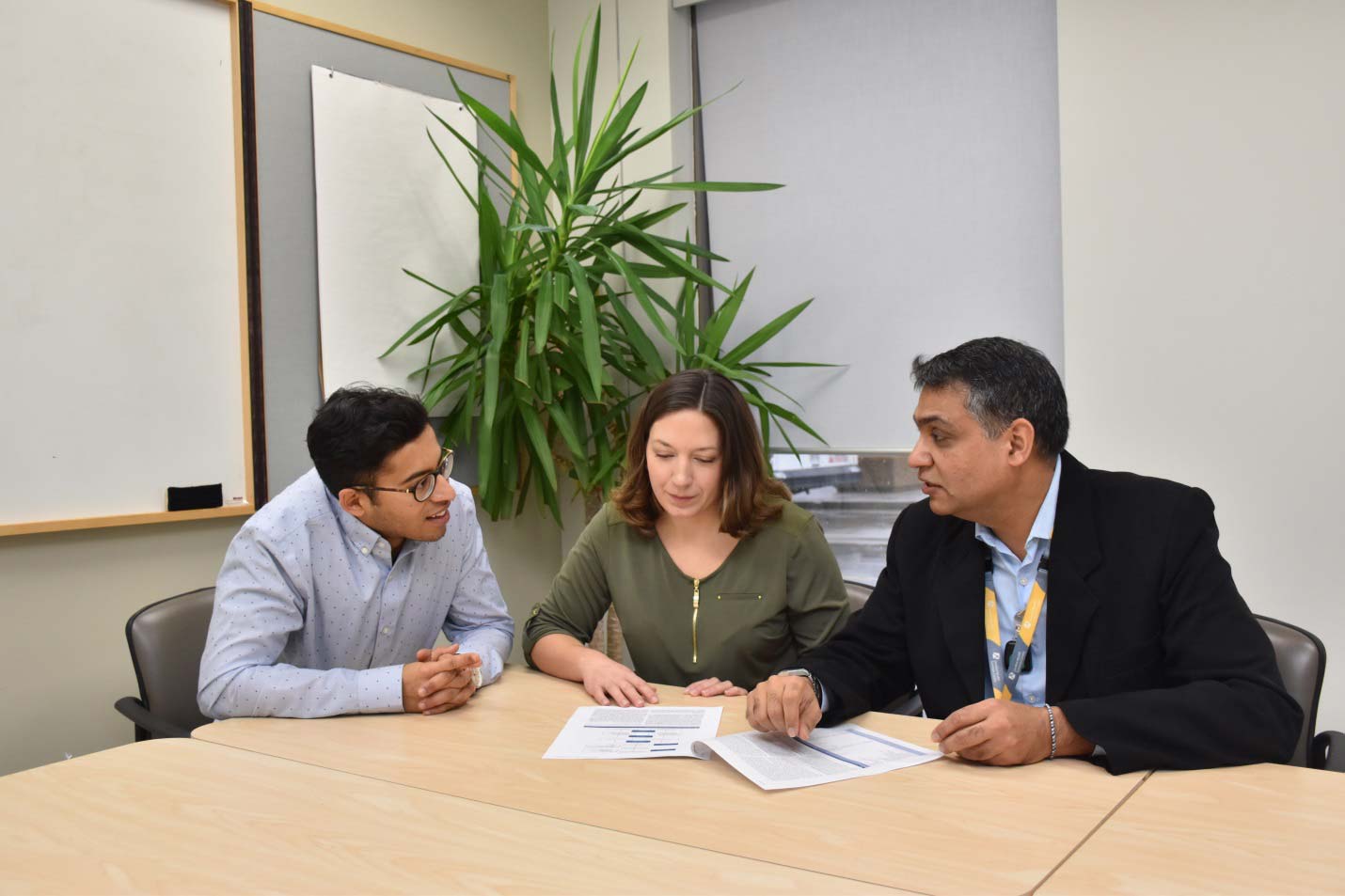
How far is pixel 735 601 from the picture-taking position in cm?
244

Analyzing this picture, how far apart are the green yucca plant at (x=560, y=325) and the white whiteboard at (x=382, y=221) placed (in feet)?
0.34

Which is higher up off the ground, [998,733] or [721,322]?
[721,322]

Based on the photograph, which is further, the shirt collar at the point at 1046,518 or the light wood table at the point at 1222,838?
the shirt collar at the point at 1046,518

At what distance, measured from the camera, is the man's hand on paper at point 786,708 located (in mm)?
1726

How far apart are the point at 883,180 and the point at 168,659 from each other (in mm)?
2886

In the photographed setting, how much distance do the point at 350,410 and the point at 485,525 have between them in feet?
6.74

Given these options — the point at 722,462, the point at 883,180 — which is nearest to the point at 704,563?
the point at 722,462

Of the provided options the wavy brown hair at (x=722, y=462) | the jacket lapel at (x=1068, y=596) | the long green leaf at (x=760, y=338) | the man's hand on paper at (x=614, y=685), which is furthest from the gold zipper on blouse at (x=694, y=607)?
Answer: the long green leaf at (x=760, y=338)

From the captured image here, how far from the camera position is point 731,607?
244 centimetres

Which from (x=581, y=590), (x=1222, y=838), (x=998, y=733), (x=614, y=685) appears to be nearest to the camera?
(x=1222, y=838)

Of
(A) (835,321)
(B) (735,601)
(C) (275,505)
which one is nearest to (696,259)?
(A) (835,321)

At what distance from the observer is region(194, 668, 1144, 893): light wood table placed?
128 cm

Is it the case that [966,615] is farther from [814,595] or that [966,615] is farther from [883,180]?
[883,180]

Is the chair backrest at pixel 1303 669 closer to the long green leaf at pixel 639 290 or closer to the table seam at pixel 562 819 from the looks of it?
the table seam at pixel 562 819
